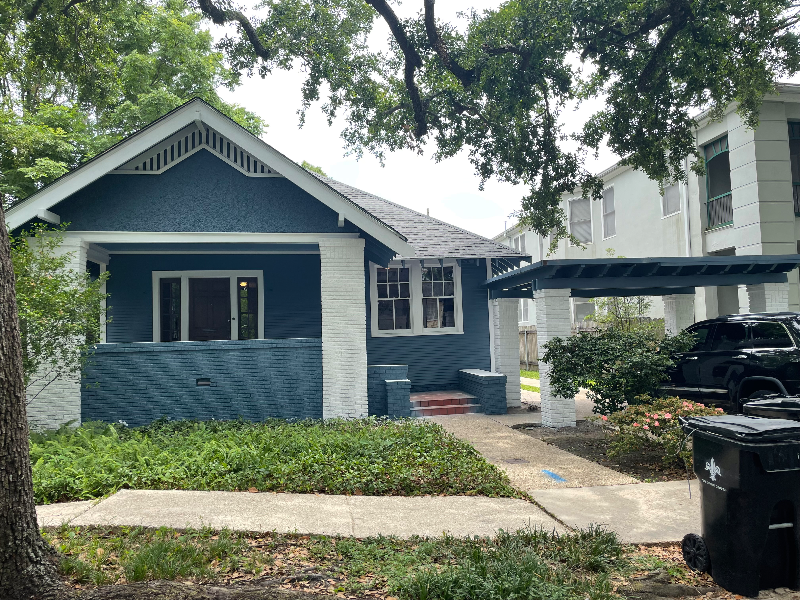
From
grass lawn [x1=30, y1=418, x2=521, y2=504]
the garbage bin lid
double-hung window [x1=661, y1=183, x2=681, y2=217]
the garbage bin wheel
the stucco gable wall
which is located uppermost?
double-hung window [x1=661, y1=183, x2=681, y2=217]

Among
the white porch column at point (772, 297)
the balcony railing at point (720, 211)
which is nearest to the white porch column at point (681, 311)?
the white porch column at point (772, 297)

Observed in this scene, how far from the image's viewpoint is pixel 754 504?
12.4 ft

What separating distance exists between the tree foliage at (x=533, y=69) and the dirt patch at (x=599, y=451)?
5.85 meters

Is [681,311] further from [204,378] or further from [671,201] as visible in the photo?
[204,378]

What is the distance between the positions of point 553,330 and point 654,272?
2.12 metres

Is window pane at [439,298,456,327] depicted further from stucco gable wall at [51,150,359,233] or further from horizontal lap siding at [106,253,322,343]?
stucco gable wall at [51,150,359,233]

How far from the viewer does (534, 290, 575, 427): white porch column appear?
10055 millimetres

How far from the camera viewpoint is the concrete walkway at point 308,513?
5.03 metres

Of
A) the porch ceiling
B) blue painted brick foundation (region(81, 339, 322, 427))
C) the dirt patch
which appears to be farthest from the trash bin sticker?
blue painted brick foundation (region(81, 339, 322, 427))

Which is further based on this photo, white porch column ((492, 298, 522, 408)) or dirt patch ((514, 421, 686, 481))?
white porch column ((492, 298, 522, 408))

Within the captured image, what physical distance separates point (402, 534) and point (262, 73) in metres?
11.6

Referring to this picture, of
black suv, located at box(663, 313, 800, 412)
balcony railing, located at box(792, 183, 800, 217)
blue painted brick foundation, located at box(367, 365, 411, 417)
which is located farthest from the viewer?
balcony railing, located at box(792, 183, 800, 217)

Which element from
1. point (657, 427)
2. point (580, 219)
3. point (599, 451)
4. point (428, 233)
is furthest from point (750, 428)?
point (580, 219)

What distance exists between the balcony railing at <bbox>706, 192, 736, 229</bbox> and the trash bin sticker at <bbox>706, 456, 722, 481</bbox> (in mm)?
13604
